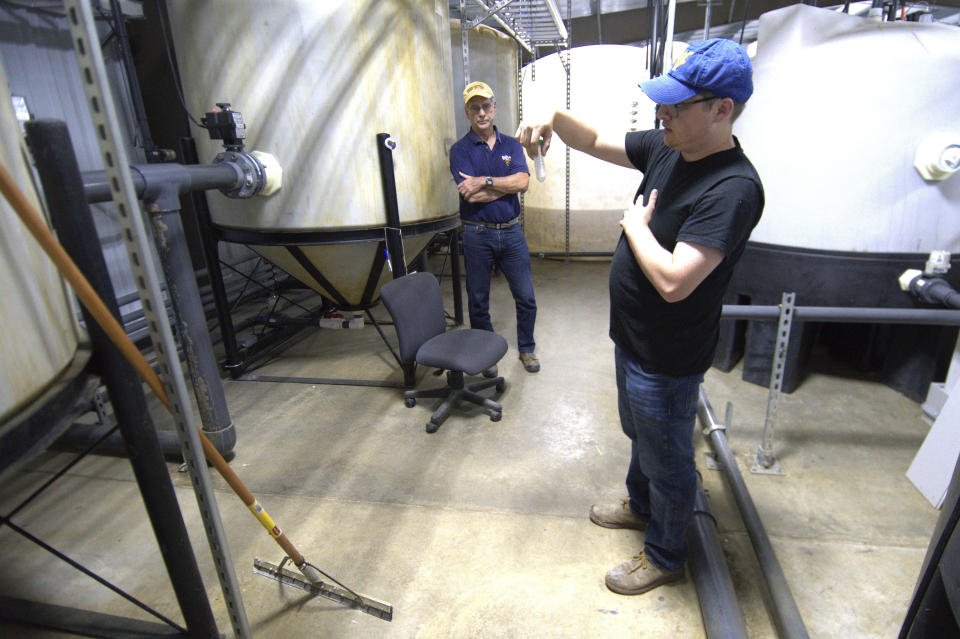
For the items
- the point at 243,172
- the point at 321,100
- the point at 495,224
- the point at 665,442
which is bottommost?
the point at 665,442

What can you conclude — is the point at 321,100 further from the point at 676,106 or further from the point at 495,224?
the point at 676,106

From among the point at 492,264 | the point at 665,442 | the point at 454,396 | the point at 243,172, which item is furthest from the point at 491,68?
the point at 665,442

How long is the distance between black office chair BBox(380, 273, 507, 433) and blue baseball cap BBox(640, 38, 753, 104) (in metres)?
1.36

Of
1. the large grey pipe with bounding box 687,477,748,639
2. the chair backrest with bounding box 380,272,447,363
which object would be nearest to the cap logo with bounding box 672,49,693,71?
the large grey pipe with bounding box 687,477,748,639

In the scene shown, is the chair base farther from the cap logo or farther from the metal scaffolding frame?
the metal scaffolding frame

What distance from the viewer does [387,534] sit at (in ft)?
5.58

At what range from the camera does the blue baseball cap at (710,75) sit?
38.1 inches

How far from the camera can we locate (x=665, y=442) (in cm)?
127

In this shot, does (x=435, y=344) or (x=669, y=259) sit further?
(x=435, y=344)

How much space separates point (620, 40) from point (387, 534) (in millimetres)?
6162

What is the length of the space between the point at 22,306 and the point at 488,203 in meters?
2.24

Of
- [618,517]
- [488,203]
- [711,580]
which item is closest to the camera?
[711,580]

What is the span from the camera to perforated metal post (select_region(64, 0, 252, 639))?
702 mm

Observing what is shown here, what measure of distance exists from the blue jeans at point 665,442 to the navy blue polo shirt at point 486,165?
1.53 meters
